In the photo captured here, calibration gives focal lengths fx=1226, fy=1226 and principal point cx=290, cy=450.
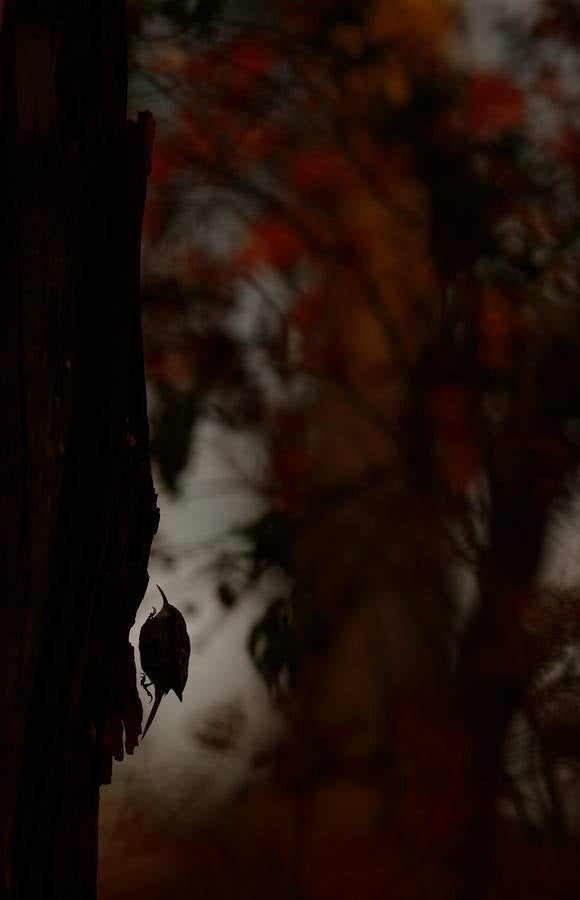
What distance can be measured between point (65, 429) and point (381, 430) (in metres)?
3.62

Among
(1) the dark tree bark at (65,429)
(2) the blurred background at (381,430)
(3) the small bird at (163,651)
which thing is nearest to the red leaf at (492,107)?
(2) the blurred background at (381,430)

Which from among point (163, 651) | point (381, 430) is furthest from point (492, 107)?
point (163, 651)

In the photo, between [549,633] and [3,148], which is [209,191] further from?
[3,148]

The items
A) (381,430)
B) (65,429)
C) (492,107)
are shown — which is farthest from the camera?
(381,430)

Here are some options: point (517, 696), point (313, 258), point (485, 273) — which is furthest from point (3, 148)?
point (313, 258)

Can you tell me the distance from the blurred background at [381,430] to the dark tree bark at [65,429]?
6.92 feet

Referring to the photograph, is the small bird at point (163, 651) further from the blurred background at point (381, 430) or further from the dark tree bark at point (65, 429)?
the blurred background at point (381, 430)

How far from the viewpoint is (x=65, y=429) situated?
1296mm

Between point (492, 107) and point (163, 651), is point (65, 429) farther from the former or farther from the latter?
point (492, 107)

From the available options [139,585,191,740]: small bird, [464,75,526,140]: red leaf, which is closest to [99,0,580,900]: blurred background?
[464,75,526,140]: red leaf

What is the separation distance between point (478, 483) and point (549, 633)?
662mm

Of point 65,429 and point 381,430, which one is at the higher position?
point 381,430

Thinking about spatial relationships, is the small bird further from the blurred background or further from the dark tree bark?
the blurred background

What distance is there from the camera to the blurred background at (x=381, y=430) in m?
3.84
